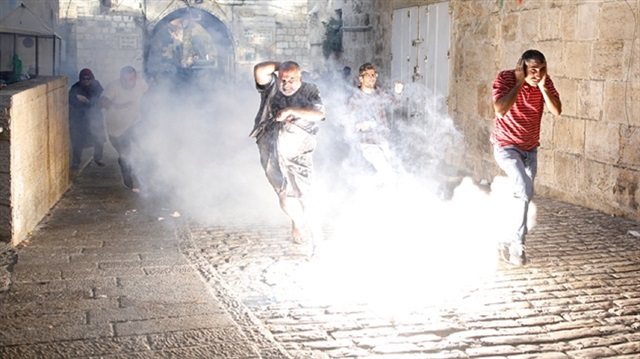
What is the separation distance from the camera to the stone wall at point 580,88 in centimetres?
875

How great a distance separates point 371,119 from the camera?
28.5 ft

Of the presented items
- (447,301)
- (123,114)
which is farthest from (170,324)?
(123,114)

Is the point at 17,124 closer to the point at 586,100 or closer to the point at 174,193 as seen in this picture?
the point at 174,193

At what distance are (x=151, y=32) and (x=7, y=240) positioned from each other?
2460cm

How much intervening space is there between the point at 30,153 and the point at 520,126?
16.1 feet

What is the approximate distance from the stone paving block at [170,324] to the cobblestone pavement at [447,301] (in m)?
0.30

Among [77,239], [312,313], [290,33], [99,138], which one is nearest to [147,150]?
[99,138]

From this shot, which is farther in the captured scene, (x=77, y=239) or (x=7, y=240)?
(x=77, y=239)

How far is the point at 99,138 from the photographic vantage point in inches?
517

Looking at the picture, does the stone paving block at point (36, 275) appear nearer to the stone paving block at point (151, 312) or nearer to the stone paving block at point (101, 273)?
the stone paving block at point (101, 273)

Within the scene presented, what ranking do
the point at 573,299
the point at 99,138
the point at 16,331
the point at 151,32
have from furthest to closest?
A: 1. the point at 151,32
2. the point at 99,138
3. the point at 573,299
4. the point at 16,331

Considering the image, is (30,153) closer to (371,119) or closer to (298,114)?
(298,114)

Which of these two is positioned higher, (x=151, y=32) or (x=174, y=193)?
(x=151, y=32)

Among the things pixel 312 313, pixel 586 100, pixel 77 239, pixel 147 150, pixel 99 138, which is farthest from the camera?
pixel 147 150
